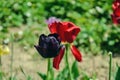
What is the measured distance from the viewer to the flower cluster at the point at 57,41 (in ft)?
7.22

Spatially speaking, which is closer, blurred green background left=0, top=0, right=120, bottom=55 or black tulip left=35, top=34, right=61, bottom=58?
black tulip left=35, top=34, right=61, bottom=58

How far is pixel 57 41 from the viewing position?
221cm

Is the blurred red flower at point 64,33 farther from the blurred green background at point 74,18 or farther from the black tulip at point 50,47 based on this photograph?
the blurred green background at point 74,18

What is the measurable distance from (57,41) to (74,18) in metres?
2.93

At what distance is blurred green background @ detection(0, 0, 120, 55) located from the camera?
4727mm

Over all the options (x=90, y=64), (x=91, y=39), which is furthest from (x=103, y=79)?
(x=91, y=39)

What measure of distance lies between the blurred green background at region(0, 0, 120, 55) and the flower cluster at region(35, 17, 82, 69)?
90.7 inches

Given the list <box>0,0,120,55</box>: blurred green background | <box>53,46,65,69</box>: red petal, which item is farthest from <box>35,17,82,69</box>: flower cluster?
<box>0,0,120,55</box>: blurred green background

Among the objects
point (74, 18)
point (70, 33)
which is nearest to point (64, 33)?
point (70, 33)

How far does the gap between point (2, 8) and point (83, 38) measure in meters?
1.04

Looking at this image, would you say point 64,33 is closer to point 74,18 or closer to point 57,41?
point 57,41

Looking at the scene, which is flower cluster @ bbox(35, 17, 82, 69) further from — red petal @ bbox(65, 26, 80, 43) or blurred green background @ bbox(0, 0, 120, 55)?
blurred green background @ bbox(0, 0, 120, 55)

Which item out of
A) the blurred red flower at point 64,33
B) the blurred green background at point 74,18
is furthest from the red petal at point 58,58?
the blurred green background at point 74,18

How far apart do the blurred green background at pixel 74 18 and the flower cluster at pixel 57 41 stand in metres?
2.30
